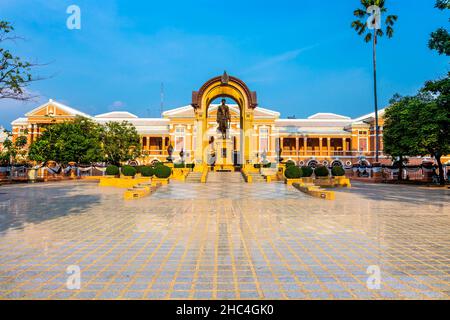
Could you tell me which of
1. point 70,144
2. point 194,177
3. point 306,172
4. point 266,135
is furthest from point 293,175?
point 266,135

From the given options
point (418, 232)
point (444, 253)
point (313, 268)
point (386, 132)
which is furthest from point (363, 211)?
point (386, 132)

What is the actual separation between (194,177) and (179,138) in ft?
128

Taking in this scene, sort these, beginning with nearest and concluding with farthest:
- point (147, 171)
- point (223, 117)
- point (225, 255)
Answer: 1. point (225, 255)
2. point (147, 171)
3. point (223, 117)

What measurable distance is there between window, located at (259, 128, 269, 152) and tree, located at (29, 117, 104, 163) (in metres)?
34.9

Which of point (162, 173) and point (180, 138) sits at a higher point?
point (180, 138)

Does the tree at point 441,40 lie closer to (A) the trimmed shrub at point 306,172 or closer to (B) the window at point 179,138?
(A) the trimmed shrub at point 306,172

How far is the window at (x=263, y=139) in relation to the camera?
61.3 metres

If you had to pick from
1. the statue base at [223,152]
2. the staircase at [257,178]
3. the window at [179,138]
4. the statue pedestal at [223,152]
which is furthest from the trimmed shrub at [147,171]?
the window at [179,138]

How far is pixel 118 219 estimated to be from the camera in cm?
851

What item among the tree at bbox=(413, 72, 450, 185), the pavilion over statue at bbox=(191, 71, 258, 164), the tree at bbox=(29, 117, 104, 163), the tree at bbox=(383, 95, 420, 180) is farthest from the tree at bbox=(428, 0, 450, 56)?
the tree at bbox=(29, 117, 104, 163)

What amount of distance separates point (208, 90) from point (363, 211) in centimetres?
2056

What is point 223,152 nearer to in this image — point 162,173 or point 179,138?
point 162,173

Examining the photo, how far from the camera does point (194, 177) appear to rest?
76.0 feet

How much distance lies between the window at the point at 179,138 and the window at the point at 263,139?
659 inches
